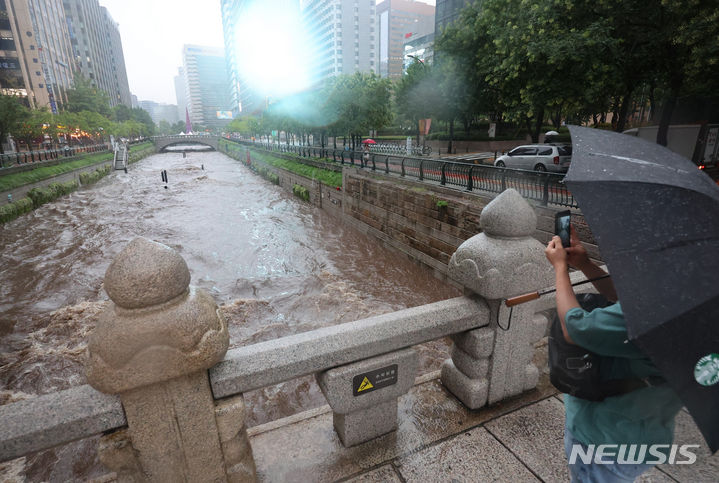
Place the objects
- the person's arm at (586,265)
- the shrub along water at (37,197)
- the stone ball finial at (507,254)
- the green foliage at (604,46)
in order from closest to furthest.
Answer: the person's arm at (586,265), the stone ball finial at (507,254), the green foliage at (604,46), the shrub along water at (37,197)

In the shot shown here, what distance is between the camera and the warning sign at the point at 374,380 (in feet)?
8.59

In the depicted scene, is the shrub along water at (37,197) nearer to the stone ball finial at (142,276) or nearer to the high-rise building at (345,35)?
the stone ball finial at (142,276)

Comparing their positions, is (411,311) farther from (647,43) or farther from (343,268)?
(647,43)

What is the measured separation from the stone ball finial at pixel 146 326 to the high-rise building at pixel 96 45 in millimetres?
99526

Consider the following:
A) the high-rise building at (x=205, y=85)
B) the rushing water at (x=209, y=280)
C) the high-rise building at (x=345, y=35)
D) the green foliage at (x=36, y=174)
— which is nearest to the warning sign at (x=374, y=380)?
the rushing water at (x=209, y=280)

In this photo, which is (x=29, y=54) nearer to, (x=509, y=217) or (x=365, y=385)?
(x=365, y=385)

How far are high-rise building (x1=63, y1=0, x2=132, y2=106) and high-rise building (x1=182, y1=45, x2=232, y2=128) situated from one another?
47.8 metres

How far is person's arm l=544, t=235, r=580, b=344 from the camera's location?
153 cm

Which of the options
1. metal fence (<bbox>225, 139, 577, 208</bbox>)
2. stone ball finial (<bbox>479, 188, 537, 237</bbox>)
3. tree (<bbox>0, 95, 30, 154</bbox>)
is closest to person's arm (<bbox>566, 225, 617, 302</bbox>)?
stone ball finial (<bbox>479, 188, 537, 237</bbox>)

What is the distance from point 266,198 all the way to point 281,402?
21422 millimetres

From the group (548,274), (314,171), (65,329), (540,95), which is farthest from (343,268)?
(314,171)

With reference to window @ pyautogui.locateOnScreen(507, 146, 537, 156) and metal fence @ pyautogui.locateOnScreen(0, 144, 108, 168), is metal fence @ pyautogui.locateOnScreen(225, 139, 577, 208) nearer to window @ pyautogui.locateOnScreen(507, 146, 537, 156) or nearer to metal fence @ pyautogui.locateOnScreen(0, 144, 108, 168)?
window @ pyautogui.locateOnScreen(507, 146, 537, 156)

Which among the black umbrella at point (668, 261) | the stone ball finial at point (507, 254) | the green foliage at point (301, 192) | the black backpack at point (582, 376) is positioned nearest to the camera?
the black umbrella at point (668, 261)

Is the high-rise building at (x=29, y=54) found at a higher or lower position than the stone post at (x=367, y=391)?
higher
